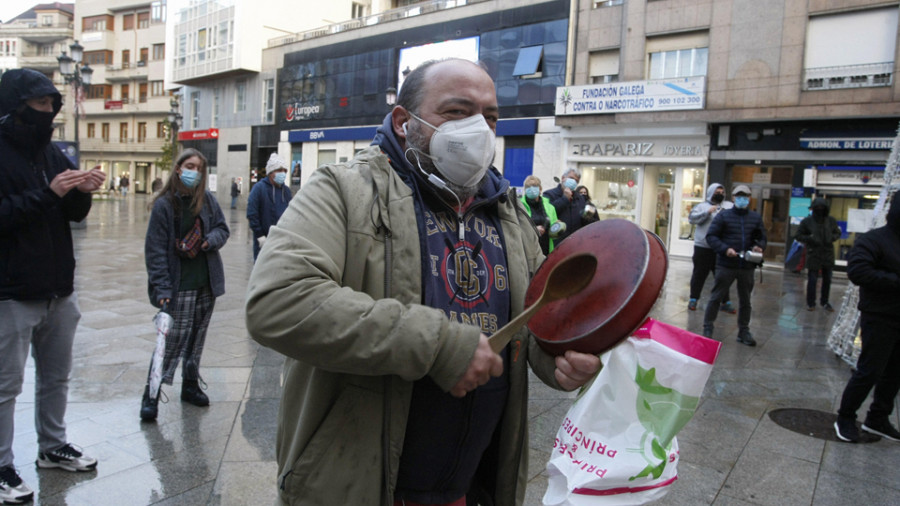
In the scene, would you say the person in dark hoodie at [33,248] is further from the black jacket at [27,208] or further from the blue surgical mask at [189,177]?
the blue surgical mask at [189,177]

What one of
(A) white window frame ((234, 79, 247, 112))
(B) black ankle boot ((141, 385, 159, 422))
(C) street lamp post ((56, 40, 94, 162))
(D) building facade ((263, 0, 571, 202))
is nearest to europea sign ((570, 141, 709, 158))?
(D) building facade ((263, 0, 571, 202))

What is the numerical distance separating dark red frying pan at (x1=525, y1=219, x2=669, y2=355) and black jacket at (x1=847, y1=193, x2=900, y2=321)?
3.88 m

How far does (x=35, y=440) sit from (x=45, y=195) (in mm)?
1826

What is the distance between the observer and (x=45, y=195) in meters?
3.08

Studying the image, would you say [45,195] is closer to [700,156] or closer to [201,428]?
[201,428]

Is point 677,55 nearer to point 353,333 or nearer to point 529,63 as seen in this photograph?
point 529,63

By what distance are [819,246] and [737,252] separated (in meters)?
3.54

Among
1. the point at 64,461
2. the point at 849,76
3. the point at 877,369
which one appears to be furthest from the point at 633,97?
the point at 64,461

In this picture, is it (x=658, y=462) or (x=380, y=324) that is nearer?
(x=380, y=324)

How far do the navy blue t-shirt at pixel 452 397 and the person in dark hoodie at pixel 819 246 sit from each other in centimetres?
1041

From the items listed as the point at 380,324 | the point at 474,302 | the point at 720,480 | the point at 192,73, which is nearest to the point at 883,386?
the point at 720,480

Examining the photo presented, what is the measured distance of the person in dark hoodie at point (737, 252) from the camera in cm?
748

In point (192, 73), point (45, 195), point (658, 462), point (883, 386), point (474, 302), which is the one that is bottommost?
point (883, 386)

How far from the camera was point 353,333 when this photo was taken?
122 cm
